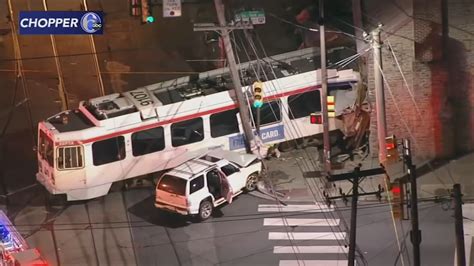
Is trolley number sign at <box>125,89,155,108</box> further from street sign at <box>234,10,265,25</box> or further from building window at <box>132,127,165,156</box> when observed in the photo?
street sign at <box>234,10,265,25</box>

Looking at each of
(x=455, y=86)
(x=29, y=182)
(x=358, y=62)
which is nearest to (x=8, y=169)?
(x=29, y=182)

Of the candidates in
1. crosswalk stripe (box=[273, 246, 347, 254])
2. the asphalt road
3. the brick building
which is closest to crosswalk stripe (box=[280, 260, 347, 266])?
the asphalt road

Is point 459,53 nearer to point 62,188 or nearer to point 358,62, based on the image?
point 358,62

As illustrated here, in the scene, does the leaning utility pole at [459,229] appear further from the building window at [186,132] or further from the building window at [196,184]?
the building window at [186,132]

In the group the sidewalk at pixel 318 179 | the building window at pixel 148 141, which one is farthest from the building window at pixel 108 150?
the sidewalk at pixel 318 179

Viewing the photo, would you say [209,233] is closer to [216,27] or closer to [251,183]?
[251,183]

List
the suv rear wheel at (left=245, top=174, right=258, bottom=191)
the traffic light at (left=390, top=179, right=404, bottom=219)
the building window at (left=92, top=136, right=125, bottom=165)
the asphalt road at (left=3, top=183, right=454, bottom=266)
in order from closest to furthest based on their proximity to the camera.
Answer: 1. the traffic light at (left=390, top=179, right=404, bottom=219)
2. the asphalt road at (left=3, top=183, right=454, bottom=266)
3. the building window at (left=92, top=136, right=125, bottom=165)
4. the suv rear wheel at (left=245, top=174, right=258, bottom=191)
